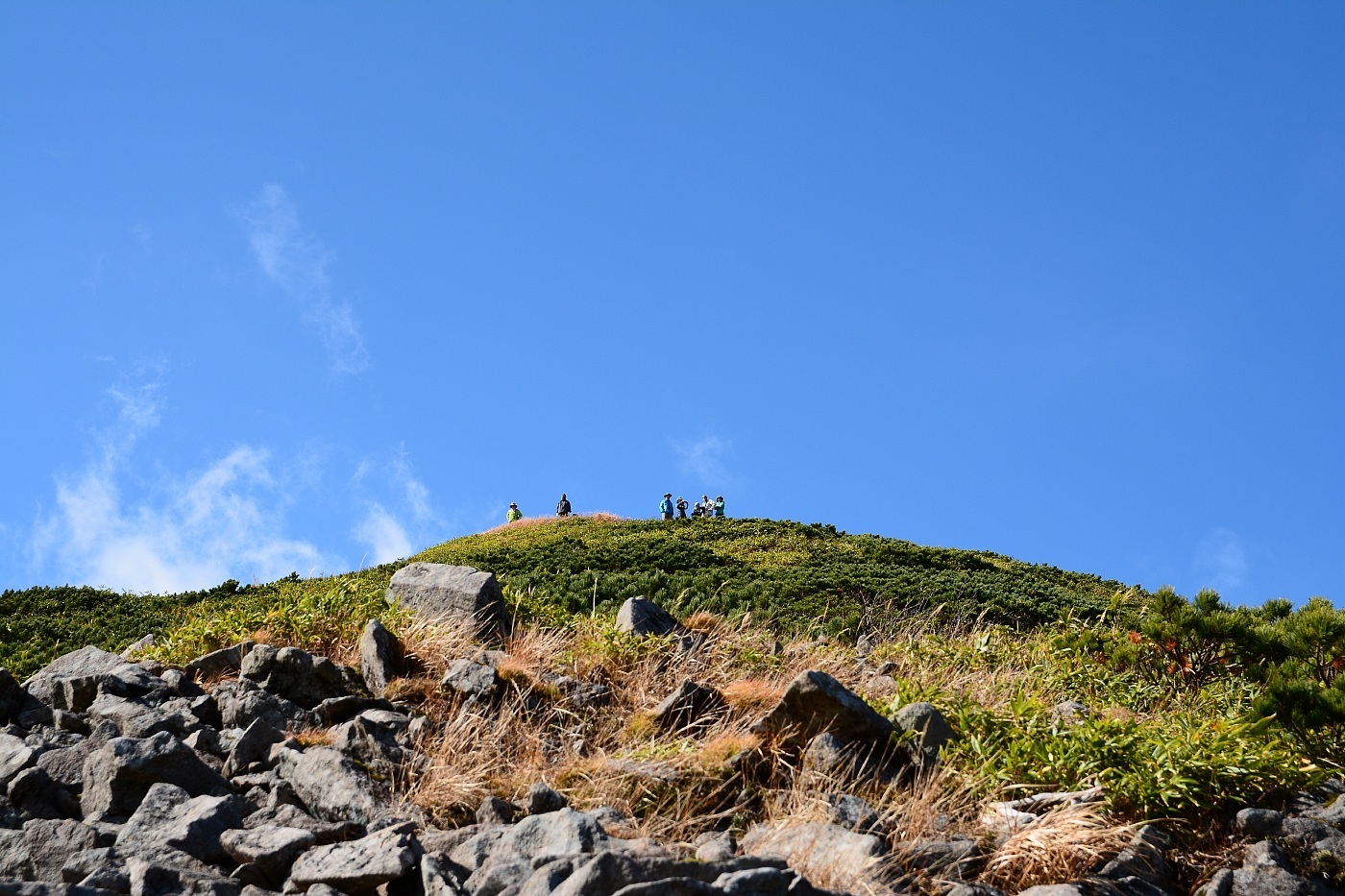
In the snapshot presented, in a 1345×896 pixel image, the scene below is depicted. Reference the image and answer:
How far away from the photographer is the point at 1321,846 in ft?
20.4

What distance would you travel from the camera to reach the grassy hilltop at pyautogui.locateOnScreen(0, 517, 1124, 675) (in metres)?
11.8

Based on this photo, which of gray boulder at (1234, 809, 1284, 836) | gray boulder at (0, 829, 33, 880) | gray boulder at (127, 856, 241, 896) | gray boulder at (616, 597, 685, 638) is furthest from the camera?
gray boulder at (616, 597, 685, 638)

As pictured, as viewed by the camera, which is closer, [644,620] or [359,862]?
[359,862]

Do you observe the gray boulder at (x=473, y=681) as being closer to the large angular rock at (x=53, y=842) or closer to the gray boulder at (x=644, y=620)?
the gray boulder at (x=644, y=620)

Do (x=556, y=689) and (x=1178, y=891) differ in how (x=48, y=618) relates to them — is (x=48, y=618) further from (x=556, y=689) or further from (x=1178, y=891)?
(x=1178, y=891)

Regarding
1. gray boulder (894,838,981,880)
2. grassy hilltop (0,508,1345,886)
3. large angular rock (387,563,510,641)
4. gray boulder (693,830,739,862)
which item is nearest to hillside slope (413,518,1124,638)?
grassy hilltop (0,508,1345,886)

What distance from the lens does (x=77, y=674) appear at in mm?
8242

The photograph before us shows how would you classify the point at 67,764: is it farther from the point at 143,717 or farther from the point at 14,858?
the point at 14,858

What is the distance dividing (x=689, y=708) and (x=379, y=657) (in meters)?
2.50

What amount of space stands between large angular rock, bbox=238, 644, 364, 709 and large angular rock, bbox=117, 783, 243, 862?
6.05ft

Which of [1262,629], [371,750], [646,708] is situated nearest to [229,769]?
[371,750]

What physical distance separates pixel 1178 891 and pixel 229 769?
5.80 meters

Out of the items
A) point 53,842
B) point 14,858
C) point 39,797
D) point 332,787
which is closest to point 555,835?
point 332,787

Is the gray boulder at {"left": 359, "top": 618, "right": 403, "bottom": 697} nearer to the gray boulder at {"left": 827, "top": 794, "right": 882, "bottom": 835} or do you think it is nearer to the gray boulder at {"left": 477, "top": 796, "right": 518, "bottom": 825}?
the gray boulder at {"left": 477, "top": 796, "right": 518, "bottom": 825}
